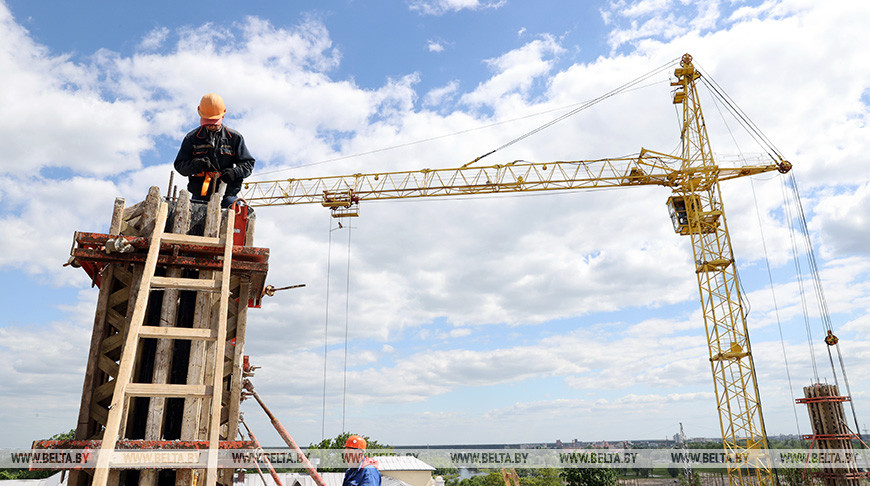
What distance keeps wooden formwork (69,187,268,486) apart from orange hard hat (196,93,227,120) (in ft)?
3.57

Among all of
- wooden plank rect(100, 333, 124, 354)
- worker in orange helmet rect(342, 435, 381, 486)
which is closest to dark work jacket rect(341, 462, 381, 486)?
worker in orange helmet rect(342, 435, 381, 486)

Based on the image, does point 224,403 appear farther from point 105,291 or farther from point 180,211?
point 180,211

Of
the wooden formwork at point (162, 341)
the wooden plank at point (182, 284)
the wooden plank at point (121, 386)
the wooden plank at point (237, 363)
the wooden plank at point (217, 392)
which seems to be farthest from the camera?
the wooden plank at point (237, 363)

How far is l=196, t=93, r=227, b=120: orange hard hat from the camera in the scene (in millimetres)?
5559

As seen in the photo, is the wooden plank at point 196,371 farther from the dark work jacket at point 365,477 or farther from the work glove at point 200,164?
the dark work jacket at point 365,477

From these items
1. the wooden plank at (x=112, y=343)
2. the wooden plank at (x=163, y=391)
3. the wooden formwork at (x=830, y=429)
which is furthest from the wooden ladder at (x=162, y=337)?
the wooden formwork at (x=830, y=429)

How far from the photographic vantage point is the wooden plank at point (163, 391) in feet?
11.8

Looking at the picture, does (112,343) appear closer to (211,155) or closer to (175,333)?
(175,333)

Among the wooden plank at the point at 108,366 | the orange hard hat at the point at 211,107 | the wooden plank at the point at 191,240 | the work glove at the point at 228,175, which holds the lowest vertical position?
the wooden plank at the point at 108,366

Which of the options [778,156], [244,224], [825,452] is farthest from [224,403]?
[778,156]

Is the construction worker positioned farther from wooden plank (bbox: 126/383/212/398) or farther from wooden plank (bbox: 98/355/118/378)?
wooden plank (bbox: 126/383/212/398)

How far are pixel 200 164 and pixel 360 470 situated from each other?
3.58 metres

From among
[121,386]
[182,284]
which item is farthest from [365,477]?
[182,284]

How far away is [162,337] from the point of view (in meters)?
3.89
